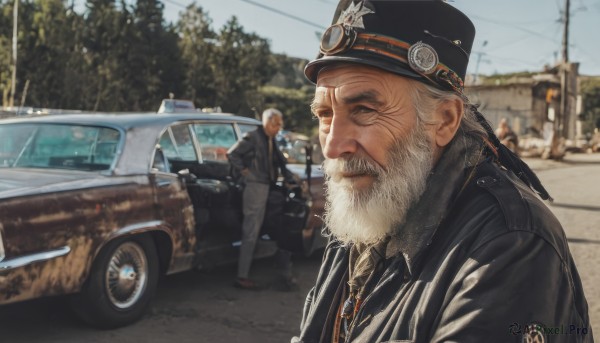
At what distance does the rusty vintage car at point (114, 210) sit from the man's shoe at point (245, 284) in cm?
28

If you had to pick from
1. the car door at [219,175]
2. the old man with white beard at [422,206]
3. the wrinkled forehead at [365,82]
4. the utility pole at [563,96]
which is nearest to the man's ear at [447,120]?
the old man with white beard at [422,206]

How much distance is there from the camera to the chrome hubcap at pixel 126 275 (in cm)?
479

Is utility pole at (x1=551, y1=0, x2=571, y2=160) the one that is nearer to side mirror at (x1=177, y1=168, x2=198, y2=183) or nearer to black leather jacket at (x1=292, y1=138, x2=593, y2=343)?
side mirror at (x1=177, y1=168, x2=198, y2=183)

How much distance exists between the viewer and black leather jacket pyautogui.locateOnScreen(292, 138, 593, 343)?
46.9 inches

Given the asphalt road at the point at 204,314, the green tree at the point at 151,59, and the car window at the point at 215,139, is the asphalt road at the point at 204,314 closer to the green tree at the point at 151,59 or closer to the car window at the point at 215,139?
the car window at the point at 215,139

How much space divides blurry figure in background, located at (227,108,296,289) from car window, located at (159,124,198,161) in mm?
426

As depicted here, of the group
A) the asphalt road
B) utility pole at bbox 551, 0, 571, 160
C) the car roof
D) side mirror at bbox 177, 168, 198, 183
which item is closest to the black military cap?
the asphalt road

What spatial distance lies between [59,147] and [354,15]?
A: 417 cm

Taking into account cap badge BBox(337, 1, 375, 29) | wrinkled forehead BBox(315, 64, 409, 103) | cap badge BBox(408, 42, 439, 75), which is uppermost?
cap badge BBox(337, 1, 375, 29)

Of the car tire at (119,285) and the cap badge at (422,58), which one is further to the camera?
the car tire at (119,285)

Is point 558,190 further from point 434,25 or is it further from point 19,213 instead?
point 434,25

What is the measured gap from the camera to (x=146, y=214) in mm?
4977

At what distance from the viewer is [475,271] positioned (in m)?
1.24

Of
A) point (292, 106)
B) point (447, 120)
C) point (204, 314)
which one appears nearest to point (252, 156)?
point (204, 314)
